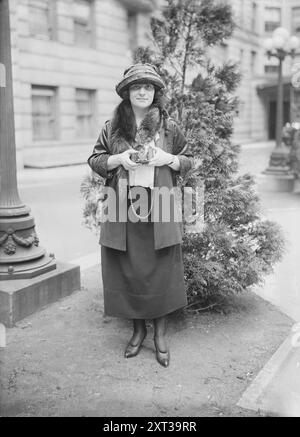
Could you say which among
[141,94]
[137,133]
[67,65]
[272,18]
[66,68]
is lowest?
[137,133]

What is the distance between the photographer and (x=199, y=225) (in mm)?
4004

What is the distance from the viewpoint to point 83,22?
20875 millimetres

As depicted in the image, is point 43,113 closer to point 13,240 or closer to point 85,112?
point 85,112

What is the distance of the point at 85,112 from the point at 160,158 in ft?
63.8

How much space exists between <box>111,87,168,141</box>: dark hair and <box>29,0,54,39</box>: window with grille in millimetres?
17208

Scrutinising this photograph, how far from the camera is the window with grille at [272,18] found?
27144 millimetres

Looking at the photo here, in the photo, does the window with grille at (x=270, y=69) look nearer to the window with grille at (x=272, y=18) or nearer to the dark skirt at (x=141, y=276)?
the window with grille at (x=272, y=18)

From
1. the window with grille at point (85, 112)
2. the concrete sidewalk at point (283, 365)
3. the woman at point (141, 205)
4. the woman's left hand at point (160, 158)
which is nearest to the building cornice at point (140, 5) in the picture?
the window with grille at point (85, 112)

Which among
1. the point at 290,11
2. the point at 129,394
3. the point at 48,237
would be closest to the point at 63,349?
the point at 129,394

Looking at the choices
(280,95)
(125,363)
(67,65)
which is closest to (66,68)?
(67,65)

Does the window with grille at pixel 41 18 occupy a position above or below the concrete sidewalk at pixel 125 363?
above

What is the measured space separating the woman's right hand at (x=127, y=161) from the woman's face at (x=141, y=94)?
1.11 ft

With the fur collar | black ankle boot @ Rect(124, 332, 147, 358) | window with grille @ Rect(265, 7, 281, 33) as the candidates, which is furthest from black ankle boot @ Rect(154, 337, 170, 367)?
window with grille @ Rect(265, 7, 281, 33)

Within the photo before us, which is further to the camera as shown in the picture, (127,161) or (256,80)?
(256,80)
